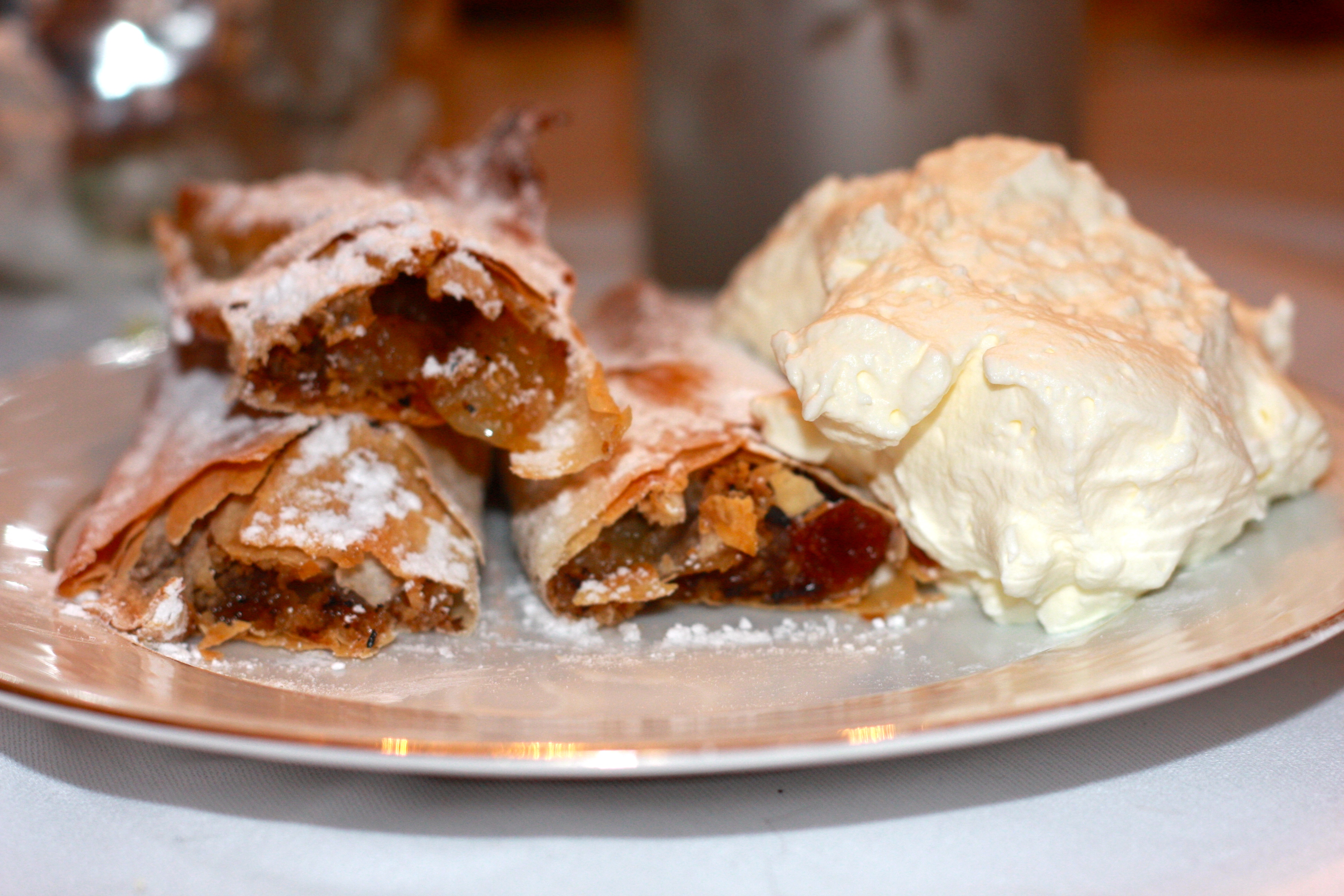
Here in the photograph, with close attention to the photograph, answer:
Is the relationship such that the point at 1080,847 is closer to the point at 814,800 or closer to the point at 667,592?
the point at 814,800

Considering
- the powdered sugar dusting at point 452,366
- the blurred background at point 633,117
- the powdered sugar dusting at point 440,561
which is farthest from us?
the blurred background at point 633,117

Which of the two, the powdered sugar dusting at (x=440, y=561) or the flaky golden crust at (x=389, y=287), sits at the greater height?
the flaky golden crust at (x=389, y=287)

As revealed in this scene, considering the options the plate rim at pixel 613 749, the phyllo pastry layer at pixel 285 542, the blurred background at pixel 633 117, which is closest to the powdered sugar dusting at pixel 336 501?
the phyllo pastry layer at pixel 285 542

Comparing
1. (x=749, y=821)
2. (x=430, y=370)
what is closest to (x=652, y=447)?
(x=430, y=370)

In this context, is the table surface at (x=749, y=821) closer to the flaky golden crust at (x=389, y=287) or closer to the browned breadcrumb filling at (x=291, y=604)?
the browned breadcrumb filling at (x=291, y=604)

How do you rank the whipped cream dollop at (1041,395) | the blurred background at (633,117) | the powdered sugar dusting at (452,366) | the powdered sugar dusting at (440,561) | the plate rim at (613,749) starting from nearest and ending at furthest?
the plate rim at (613,749), the whipped cream dollop at (1041,395), the powdered sugar dusting at (440,561), the powdered sugar dusting at (452,366), the blurred background at (633,117)

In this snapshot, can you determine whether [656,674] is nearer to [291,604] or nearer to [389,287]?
[291,604]

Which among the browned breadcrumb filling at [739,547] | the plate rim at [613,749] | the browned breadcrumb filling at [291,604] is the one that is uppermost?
the plate rim at [613,749]
